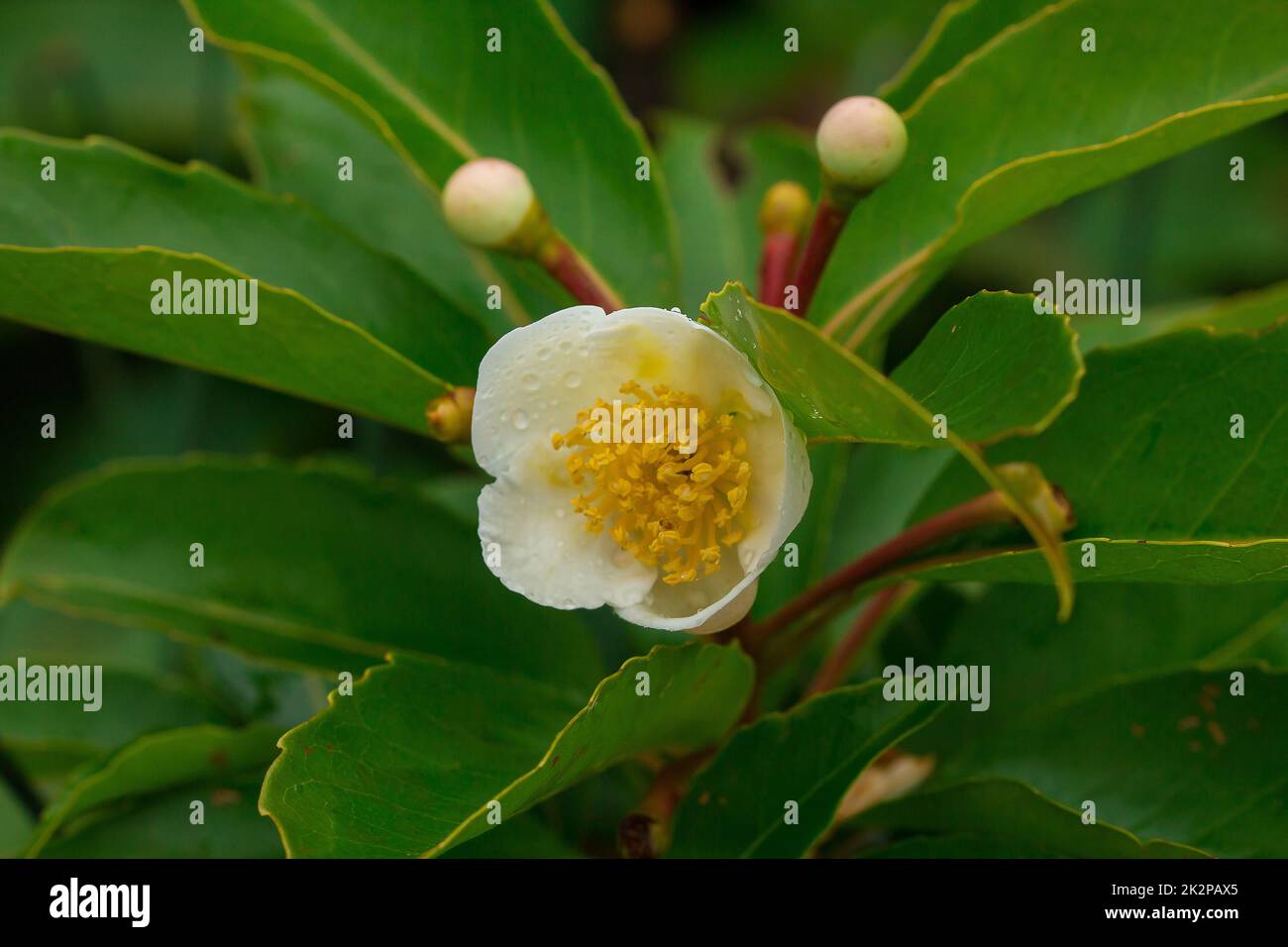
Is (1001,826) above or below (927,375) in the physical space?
below

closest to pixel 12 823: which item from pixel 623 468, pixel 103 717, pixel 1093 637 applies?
pixel 103 717

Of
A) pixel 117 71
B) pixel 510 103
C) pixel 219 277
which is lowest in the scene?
pixel 219 277

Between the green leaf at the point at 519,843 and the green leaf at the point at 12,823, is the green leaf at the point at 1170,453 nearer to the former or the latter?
the green leaf at the point at 519,843

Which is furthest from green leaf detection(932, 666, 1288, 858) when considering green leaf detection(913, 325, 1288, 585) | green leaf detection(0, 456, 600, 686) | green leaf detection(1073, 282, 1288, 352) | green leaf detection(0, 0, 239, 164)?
green leaf detection(0, 0, 239, 164)

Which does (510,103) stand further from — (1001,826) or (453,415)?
(1001,826)

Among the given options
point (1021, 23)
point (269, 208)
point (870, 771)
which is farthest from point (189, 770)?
point (1021, 23)

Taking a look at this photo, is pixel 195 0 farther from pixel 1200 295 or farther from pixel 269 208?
pixel 1200 295
